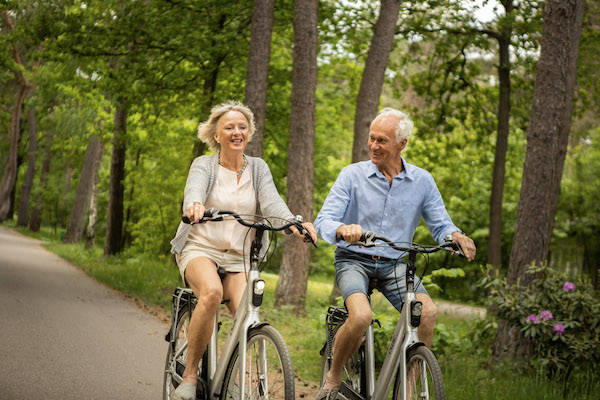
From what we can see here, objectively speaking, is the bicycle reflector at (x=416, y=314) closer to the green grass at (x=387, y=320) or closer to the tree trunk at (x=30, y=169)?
the green grass at (x=387, y=320)

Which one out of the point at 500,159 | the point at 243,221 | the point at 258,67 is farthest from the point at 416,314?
the point at 500,159

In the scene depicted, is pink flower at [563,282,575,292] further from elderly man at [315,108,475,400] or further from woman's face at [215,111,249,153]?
woman's face at [215,111,249,153]

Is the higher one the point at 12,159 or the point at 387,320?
the point at 12,159

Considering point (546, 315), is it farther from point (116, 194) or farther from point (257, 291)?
point (116, 194)

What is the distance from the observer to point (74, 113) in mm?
24250

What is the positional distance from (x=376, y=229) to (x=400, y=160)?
1.65 feet

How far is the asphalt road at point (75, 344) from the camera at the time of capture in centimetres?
575

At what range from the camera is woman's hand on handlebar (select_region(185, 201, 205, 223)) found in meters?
3.96

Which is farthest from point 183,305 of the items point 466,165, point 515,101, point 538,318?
point 466,165

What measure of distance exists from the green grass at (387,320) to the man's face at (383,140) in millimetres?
2790

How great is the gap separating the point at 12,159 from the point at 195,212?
131 feet

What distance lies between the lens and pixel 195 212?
3.98m

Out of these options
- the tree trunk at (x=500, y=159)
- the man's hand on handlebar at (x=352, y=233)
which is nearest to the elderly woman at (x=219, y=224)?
the man's hand on handlebar at (x=352, y=233)

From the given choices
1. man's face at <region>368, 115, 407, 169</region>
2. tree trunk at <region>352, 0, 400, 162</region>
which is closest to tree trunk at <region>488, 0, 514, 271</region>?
tree trunk at <region>352, 0, 400, 162</region>
